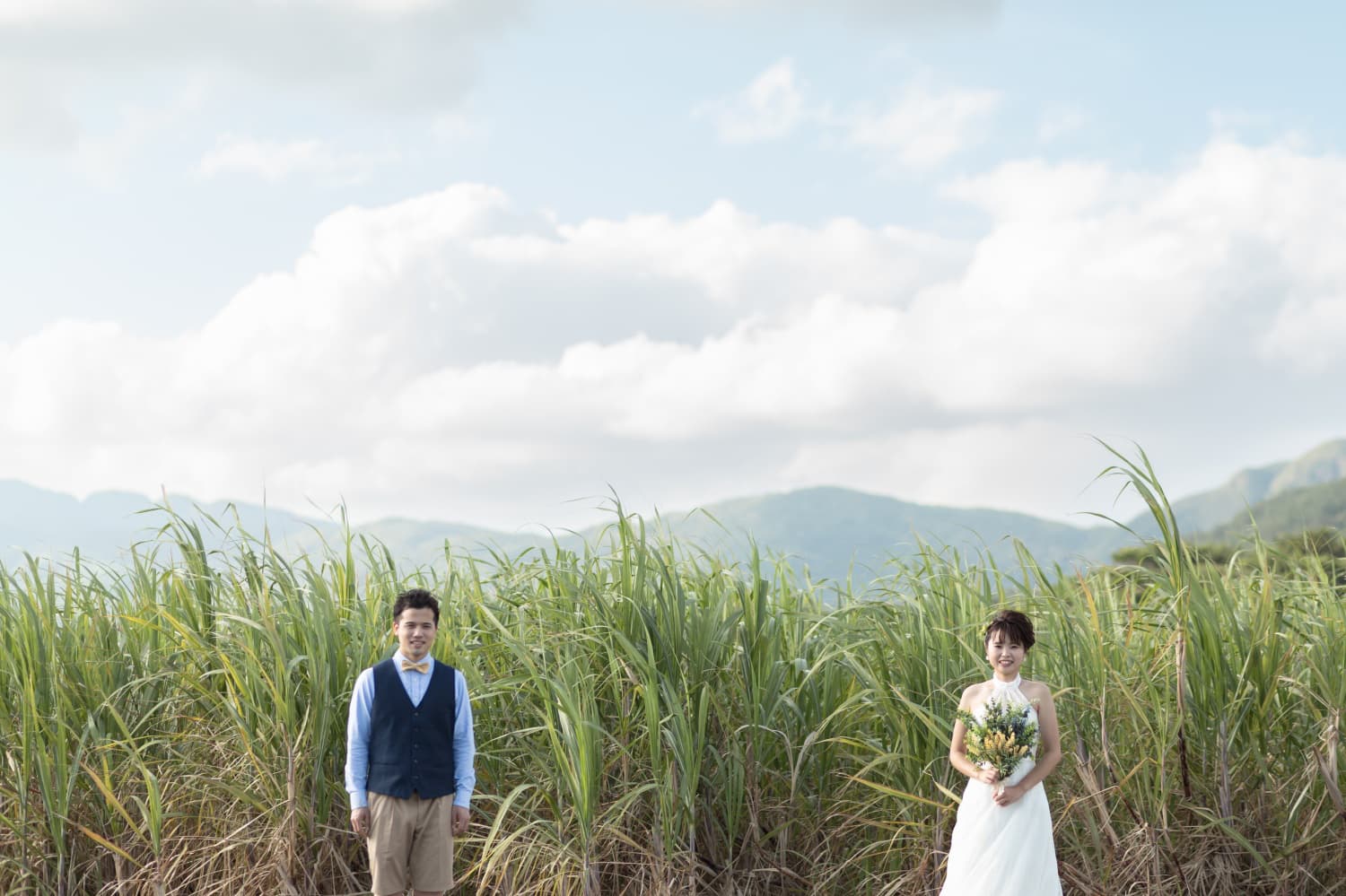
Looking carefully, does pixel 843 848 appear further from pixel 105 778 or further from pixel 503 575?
pixel 105 778

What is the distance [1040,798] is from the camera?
12.5ft

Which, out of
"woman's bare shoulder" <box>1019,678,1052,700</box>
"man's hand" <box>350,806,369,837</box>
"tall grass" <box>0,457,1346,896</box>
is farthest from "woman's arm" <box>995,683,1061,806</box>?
"man's hand" <box>350,806,369,837</box>

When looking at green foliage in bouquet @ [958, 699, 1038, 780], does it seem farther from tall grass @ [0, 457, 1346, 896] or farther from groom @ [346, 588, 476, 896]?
groom @ [346, 588, 476, 896]

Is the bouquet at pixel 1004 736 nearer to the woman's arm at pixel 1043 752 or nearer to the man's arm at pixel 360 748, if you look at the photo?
the woman's arm at pixel 1043 752

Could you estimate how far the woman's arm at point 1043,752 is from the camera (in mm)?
3729

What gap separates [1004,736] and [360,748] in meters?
2.18

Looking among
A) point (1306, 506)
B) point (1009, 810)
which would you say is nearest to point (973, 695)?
point (1009, 810)

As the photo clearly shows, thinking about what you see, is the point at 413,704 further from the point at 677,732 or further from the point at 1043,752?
the point at 1043,752

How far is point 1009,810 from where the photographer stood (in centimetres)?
376

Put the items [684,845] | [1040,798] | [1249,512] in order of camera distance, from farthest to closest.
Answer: [1249,512]
[684,845]
[1040,798]

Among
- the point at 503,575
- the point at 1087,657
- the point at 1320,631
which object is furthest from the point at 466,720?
the point at 1320,631

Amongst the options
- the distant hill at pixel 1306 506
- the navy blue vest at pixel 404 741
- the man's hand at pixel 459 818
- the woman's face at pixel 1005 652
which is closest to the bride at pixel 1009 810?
the woman's face at pixel 1005 652

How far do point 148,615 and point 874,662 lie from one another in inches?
133

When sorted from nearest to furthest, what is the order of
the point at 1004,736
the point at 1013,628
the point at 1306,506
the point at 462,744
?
the point at 1004,736, the point at 1013,628, the point at 462,744, the point at 1306,506
